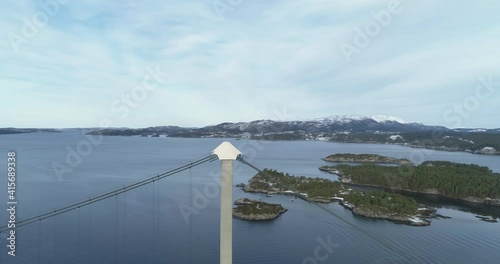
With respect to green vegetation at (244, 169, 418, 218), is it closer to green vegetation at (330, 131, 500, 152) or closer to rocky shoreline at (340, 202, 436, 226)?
rocky shoreline at (340, 202, 436, 226)

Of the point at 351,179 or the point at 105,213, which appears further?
the point at 351,179

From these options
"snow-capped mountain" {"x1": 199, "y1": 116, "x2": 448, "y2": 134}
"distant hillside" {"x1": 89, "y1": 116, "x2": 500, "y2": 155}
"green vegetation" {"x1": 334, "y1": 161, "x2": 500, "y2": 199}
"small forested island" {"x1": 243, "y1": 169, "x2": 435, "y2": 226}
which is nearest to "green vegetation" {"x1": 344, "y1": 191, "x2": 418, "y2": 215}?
"small forested island" {"x1": 243, "y1": 169, "x2": 435, "y2": 226}

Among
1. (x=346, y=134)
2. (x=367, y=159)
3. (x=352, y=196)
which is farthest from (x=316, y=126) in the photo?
(x=352, y=196)

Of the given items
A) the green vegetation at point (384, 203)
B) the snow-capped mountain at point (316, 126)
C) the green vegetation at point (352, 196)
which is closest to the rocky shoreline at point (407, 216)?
the green vegetation at point (352, 196)

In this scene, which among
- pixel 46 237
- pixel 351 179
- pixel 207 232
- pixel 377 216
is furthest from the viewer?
pixel 351 179

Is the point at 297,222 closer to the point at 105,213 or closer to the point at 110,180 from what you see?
the point at 105,213

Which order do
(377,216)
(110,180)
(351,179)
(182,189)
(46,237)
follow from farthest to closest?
1. (351,179)
2. (110,180)
3. (182,189)
4. (377,216)
5. (46,237)

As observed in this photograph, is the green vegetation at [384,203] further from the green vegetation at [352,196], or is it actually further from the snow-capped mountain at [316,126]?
the snow-capped mountain at [316,126]

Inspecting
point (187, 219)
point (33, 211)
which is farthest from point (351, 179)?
point (33, 211)
